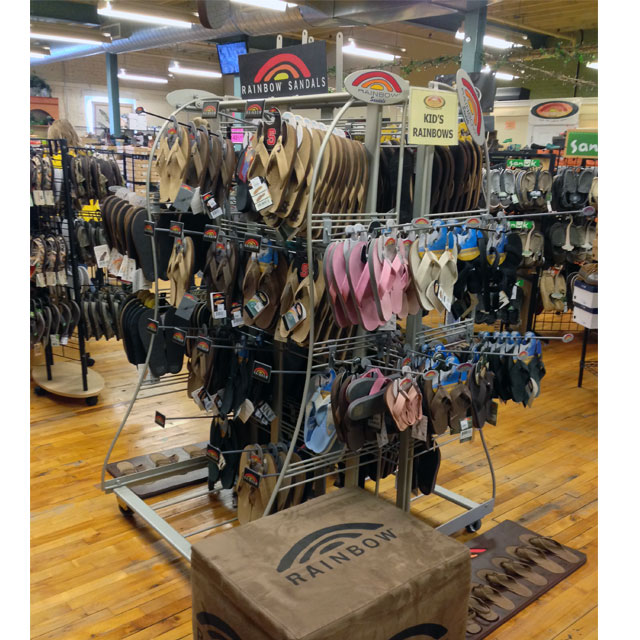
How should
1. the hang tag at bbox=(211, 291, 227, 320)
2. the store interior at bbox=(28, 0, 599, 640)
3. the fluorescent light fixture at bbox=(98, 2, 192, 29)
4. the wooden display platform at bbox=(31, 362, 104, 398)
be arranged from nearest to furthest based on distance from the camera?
the store interior at bbox=(28, 0, 599, 640) < the hang tag at bbox=(211, 291, 227, 320) < the wooden display platform at bbox=(31, 362, 104, 398) < the fluorescent light fixture at bbox=(98, 2, 192, 29)

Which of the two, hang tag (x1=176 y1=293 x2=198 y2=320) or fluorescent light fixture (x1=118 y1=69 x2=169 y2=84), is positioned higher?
fluorescent light fixture (x1=118 y1=69 x2=169 y2=84)

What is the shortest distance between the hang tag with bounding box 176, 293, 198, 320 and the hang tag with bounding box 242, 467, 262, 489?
769 mm

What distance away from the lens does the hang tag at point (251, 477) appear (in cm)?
278

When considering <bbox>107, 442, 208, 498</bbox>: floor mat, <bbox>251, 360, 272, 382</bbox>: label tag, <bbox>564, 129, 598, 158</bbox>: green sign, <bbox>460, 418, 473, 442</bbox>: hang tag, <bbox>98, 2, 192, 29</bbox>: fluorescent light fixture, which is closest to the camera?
<bbox>460, 418, 473, 442</bbox>: hang tag

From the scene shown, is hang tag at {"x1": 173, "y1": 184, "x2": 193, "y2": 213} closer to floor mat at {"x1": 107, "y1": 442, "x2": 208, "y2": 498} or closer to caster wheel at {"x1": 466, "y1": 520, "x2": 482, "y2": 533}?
floor mat at {"x1": 107, "y1": 442, "x2": 208, "y2": 498}

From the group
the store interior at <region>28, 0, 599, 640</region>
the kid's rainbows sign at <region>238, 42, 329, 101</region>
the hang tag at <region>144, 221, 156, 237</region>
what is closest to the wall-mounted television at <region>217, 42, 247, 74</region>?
the store interior at <region>28, 0, 599, 640</region>

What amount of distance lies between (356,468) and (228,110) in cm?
189

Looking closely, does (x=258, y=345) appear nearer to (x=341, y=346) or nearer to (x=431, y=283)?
(x=341, y=346)

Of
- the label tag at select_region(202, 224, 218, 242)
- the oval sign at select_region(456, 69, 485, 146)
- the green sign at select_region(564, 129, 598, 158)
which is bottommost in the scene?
the label tag at select_region(202, 224, 218, 242)

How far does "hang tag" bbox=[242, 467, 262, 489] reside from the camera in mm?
2775

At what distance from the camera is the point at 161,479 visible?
11.3 feet

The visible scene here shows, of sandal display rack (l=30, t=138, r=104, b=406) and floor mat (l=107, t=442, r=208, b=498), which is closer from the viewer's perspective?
floor mat (l=107, t=442, r=208, b=498)

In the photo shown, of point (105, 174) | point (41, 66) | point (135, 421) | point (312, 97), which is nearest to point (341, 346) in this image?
point (312, 97)

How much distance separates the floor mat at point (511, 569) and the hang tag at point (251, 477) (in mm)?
1047
